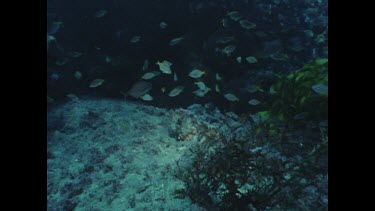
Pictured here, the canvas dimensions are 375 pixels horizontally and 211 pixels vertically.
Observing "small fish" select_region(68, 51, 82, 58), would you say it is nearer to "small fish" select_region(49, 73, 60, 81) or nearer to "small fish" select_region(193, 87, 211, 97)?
"small fish" select_region(49, 73, 60, 81)

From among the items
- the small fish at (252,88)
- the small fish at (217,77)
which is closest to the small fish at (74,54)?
the small fish at (217,77)

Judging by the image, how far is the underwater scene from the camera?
423 cm

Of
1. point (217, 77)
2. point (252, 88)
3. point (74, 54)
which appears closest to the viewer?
point (252, 88)

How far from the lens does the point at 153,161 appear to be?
5363 mm

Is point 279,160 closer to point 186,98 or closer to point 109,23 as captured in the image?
point 186,98

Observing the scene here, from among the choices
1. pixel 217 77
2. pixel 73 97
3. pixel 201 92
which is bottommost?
pixel 73 97

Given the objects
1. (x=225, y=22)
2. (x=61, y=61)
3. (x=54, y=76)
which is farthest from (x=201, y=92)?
(x=54, y=76)

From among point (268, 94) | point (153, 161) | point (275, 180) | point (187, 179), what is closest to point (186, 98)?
point (268, 94)

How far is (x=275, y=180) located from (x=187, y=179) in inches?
53.0

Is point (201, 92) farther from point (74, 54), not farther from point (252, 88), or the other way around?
point (74, 54)

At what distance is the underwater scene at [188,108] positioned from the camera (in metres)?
4.23

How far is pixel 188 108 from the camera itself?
8438mm

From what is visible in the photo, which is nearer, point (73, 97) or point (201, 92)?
point (201, 92)

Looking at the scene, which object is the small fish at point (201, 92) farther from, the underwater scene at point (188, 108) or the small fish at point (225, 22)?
the small fish at point (225, 22)
